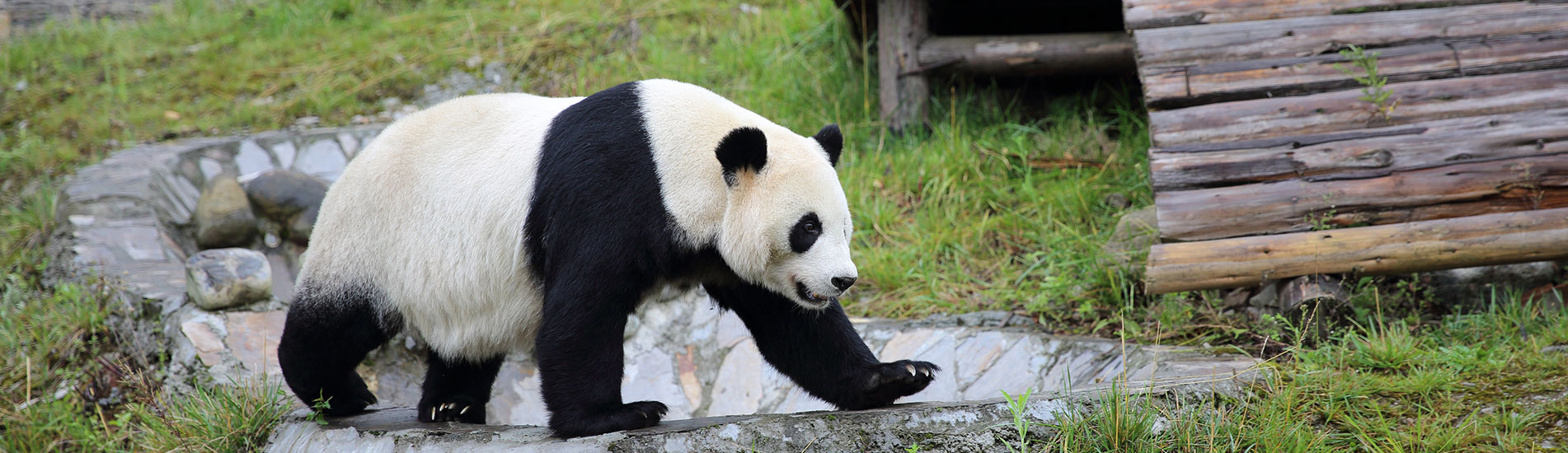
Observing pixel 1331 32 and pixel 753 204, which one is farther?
pixel 1331 32

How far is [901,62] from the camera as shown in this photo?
22.1ft

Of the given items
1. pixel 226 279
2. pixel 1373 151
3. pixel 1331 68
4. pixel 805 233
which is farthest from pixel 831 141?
pixel 226 279

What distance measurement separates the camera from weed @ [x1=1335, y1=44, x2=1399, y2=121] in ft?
14.6

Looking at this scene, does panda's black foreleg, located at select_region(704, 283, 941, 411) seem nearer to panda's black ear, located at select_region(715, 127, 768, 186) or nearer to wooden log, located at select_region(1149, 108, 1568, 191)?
panda's black ear, located at select_region(715, 127, 768, 186)

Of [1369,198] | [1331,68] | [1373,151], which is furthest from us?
[1331,68]

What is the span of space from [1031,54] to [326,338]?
4.56 meters

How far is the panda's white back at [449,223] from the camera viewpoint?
3137 mm

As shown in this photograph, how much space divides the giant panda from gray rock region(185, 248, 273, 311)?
5.19ft

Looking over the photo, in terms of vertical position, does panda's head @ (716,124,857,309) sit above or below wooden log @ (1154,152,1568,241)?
above

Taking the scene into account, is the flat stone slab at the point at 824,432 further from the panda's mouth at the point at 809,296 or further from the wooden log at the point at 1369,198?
the wooden log at the point at 1369,198

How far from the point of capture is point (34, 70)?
8.90 m

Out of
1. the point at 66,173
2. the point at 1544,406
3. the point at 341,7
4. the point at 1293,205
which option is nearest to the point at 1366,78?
the point at 1293,205

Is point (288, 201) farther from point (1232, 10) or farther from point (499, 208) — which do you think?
point (1232, 10)

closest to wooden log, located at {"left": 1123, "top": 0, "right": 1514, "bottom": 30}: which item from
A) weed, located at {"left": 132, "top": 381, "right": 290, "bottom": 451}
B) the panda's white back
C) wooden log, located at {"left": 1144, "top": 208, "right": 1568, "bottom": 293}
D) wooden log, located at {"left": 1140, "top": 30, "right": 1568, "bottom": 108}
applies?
wooden log, located at {"left": 1140, "top": 30, "right": 1568, "bottom": 108}
